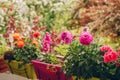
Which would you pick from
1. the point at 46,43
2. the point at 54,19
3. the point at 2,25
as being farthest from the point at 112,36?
the point at 54,19

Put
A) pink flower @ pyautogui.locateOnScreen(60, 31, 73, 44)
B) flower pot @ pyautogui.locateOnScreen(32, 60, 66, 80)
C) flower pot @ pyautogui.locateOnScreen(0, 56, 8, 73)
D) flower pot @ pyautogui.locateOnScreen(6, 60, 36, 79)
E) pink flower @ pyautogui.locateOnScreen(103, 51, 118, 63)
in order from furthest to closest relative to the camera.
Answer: flower pot @ pyautogui.locateOnScreen(0, 56, 8, 73)
flower pot @ pyautogui.locateOnScreen(6, 60, 36, 79)
pink flower @ pyautogui.locateOnScreen(60, 31, 73, 44)
flower pot @ pyautogui.locateOnScreen(32, 60, 66, 80)
pink flower @ pyautogui.locateOnScreen(103, 51, 118, 63)

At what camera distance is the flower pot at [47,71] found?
273 cm

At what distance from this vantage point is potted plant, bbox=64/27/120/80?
2.37 metres

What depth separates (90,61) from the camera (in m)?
2.44

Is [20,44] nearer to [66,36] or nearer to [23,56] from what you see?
[23,56]

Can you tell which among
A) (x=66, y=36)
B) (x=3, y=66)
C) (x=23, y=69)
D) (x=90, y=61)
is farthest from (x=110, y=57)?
(x=3, y=66)

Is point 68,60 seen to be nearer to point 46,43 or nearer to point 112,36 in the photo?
point 46,43

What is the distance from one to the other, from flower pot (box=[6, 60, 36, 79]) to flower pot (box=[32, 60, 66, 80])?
0.13m

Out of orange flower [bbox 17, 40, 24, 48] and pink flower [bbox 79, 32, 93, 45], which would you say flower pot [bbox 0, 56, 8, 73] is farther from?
pink flower [bbox 79, 32, 93, 45]

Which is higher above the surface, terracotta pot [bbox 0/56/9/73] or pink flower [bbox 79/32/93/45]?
pink flower [bbox 79/32/93/45]

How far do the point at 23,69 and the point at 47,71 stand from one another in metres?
0.36

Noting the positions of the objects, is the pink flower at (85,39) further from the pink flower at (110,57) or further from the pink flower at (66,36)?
the pink flower at (66,36)

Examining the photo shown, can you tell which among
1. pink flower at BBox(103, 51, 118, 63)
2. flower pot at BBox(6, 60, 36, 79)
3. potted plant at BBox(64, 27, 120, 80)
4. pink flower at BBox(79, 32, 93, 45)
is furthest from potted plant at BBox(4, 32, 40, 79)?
pink flower at BBox(103, 51, 118, 63)

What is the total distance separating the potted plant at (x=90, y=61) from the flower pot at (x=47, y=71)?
17cm
